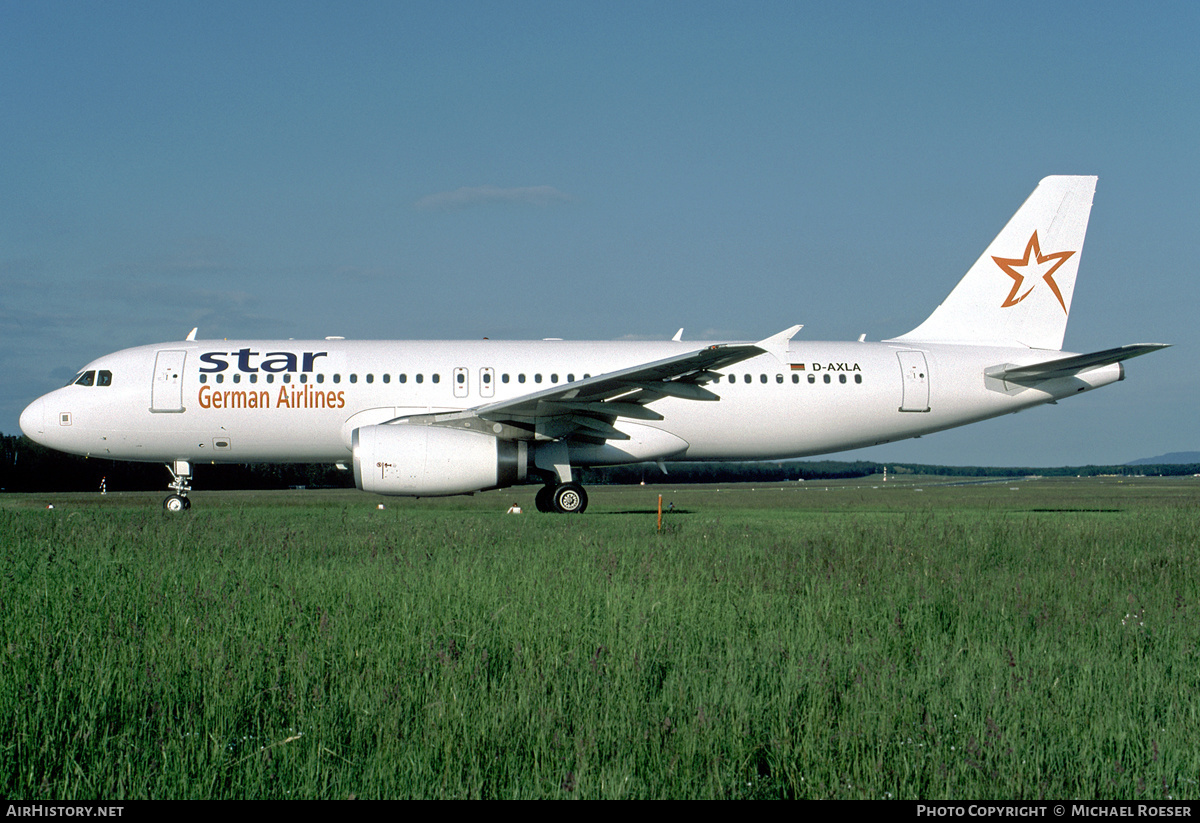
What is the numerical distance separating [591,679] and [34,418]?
18408mm

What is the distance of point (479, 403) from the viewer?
18328mm

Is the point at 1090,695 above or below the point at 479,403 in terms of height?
below

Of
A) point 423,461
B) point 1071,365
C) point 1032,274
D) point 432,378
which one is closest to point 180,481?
point 432,378

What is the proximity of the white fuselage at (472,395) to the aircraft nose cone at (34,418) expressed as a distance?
0.10ft

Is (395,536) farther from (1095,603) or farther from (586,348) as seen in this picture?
(586,348)

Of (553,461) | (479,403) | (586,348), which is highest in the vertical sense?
(586,348)

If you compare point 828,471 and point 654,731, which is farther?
point 828,471

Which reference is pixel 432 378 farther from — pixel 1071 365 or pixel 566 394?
pixel 1071 365

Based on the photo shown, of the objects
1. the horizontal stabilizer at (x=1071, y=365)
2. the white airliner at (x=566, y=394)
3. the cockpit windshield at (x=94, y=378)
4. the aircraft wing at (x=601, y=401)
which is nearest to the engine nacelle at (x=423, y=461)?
the white airliner at (x=566, y=394)

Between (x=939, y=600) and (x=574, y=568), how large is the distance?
289cm

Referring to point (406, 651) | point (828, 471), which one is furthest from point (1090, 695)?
point (828, 471)

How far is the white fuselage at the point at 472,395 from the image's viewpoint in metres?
18.1

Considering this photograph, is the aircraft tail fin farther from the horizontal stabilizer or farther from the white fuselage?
the horizontal stabilizer

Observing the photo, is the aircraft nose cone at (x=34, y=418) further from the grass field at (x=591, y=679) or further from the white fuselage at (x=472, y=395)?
the grass field at (x=591, y=679)
